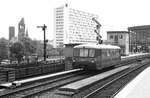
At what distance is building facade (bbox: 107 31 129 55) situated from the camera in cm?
7544

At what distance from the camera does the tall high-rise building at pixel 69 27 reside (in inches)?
6949

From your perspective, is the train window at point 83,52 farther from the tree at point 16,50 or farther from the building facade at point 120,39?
the building facade at point 120,39

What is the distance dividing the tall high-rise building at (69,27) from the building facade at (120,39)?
8858cm

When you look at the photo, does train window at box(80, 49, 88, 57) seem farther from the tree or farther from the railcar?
the tree

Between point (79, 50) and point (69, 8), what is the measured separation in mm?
162828

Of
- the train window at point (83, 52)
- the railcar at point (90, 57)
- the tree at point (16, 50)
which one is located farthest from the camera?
the tree at point (16, 50)

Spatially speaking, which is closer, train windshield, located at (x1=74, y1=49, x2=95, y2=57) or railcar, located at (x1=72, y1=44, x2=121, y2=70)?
railcar, located at (x1=72, y1=44, x2=121, y2=70)

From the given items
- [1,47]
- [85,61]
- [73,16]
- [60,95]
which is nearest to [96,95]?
[60,95]

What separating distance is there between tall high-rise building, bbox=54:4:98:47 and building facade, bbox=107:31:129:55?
291ft

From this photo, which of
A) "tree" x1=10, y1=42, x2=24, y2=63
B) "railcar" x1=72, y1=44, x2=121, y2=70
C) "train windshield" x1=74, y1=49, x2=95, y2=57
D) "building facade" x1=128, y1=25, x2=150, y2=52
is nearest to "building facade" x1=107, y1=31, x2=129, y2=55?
"building facade" x1=128, y1=25, x2=150, y2=52

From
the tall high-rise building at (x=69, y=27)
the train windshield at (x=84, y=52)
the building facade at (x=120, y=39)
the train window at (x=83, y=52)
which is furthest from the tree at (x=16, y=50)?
the tall high-rise building at (x=69, y=27)

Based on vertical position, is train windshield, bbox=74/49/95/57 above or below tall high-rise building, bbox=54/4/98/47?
below

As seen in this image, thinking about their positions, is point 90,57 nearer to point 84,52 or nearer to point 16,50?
point 84,52

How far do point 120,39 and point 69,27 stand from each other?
101 meters
